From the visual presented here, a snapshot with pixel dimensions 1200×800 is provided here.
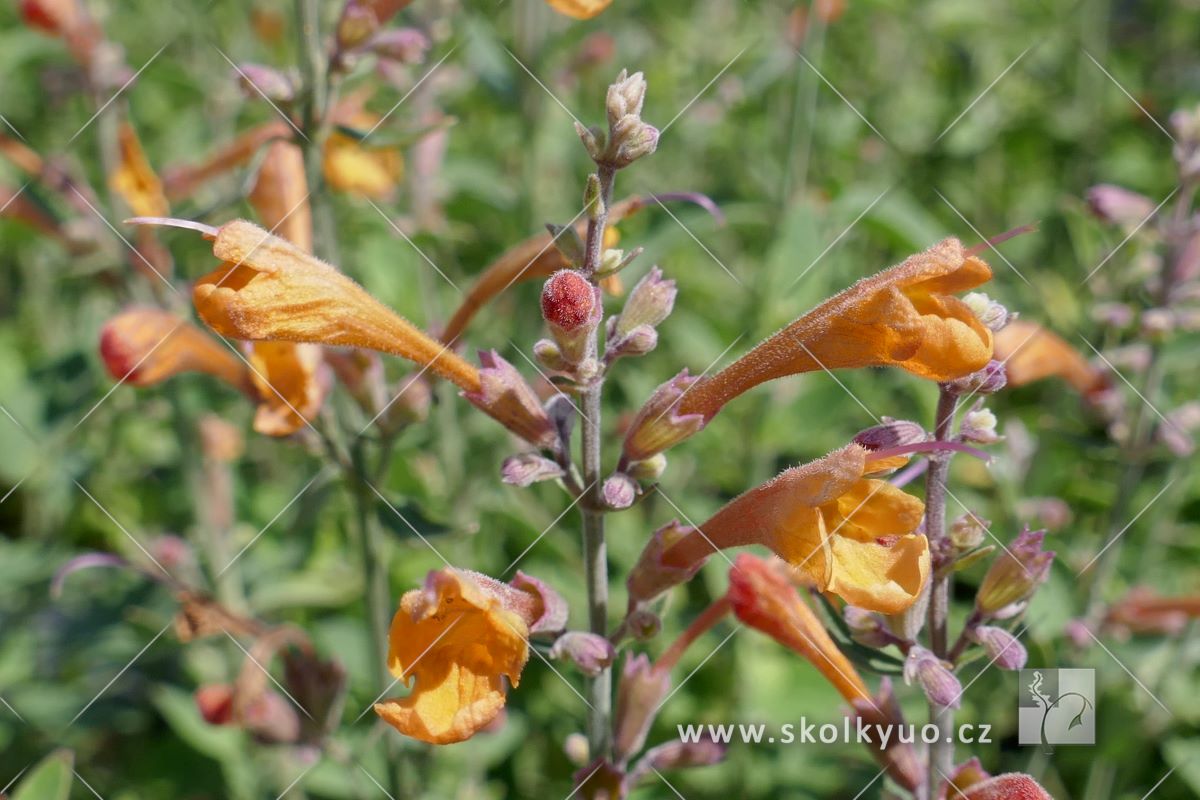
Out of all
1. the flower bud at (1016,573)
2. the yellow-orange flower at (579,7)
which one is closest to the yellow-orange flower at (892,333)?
the flower bud at (1016,573)

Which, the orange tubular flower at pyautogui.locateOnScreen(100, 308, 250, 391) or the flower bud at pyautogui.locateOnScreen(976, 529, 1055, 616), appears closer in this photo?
the flower bud at pyautogui.locateOnScreen(976, 529, 1055, 616)

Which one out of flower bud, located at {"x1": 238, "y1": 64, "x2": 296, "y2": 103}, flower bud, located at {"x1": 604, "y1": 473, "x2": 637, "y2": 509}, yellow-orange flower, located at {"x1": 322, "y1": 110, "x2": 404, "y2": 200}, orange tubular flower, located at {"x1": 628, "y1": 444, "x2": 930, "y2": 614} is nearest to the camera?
orange tubular flower, located at {"x1": 628, "y1": 444, "x2": 930, "y2": 614}

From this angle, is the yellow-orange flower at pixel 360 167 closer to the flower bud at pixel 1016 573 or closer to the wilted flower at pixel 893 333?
the wilted flower at pixel 893 333

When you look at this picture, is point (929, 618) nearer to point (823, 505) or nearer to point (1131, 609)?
point (823, 505)

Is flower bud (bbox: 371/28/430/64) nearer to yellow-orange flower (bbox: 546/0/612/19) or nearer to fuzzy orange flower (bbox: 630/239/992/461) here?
yellow-orange flower (bbox: 546/0/612/19)

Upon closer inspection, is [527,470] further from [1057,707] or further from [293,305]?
[1057,707]

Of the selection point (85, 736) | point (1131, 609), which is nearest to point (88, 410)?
point (85, 736)

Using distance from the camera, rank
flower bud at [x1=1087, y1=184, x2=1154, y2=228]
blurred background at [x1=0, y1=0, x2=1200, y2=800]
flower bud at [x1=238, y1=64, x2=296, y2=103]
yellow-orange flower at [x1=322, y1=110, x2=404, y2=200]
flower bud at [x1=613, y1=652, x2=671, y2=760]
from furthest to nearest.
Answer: yellow-orange flower at [x1=322, y1=110, x2=404, y2=200]
blurred background at [x1=0, y1=0, x2=1200, y2=800]
flower bud at [x1=1087, y1=184, x2=1154, y2=228]
flower bud at [x1=238, y1=64, x2=296, y2=103]
flower bud at [x1=613, y1=652, x2=671, y2=760]

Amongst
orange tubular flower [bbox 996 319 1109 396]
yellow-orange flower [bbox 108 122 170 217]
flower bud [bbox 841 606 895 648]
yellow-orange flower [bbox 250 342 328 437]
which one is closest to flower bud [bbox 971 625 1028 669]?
flower bud [bbox 841 606 895 648]
